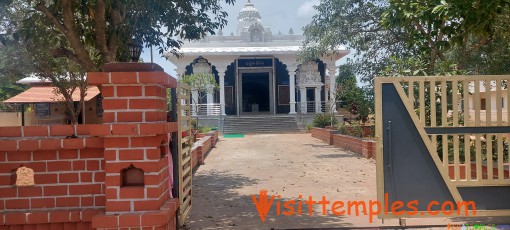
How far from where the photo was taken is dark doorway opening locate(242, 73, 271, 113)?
3188cm

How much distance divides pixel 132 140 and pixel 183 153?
4.78 feet

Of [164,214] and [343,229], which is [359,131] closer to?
[343,229]

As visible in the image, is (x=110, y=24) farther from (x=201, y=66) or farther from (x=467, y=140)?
(x=201, y=66)

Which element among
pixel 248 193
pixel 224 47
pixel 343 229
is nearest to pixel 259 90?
pixel 224 47

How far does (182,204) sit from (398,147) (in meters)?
2.25

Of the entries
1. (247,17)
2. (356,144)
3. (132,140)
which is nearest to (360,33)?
(356,144)

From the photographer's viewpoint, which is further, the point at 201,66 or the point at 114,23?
the point at 201,66

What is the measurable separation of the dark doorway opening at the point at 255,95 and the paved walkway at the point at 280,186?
17.6m

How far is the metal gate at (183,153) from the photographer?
427 centimetres

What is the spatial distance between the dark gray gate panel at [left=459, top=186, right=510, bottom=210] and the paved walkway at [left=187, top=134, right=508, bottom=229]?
17.9 inches

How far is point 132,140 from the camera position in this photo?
10.7 feet

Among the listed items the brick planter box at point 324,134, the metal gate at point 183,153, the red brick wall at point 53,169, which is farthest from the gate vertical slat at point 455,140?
the brick planter box at point 324,134

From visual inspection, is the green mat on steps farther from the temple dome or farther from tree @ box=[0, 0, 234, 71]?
tree @ box=[0, 0, 234, 71]

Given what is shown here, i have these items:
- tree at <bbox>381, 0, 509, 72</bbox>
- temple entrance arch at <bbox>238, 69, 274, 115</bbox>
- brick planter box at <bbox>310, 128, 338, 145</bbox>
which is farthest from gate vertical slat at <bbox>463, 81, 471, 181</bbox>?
temple entrance arch at <bbox>238, 69, 274, 115</bbox>
